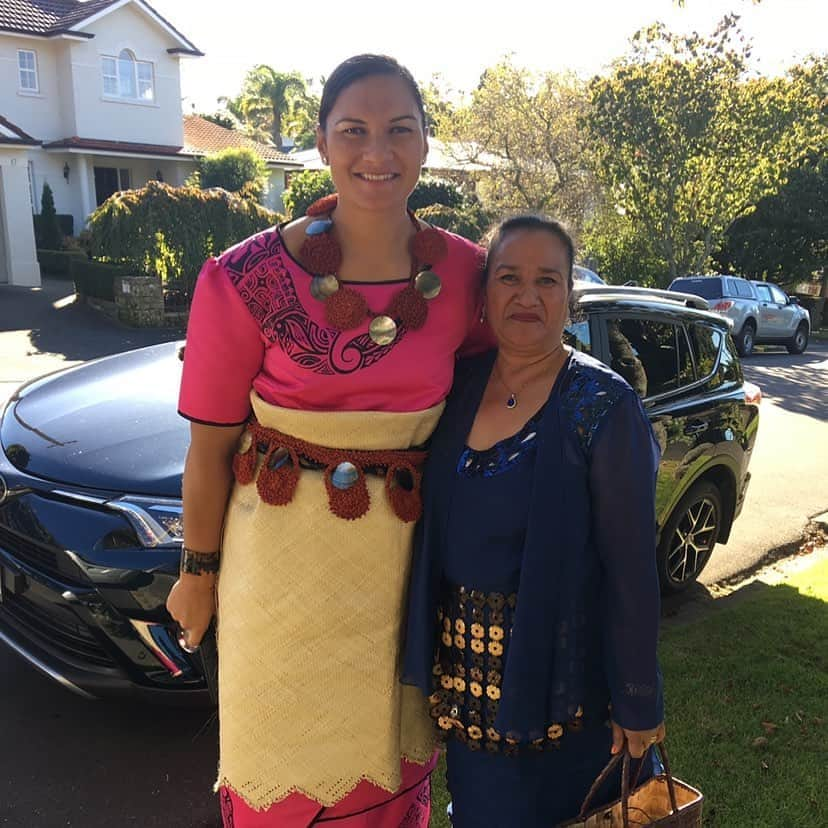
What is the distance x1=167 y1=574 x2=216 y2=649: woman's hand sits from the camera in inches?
71.6

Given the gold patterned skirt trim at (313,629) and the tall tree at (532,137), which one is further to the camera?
the tall tree at (532,137)

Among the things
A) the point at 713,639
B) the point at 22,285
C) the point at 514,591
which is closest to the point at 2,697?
the point at 514,591

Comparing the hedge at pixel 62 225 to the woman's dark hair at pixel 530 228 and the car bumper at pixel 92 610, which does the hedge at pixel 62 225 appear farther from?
the woman's dark hair at pixel 530 228

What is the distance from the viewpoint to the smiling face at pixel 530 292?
1.71 metres

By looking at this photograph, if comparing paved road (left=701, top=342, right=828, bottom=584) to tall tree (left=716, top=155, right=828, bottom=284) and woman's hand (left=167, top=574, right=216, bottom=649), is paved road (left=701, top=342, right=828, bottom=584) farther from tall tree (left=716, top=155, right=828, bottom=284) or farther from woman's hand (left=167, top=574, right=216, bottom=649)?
tall tree (left=716, top=155, right=828, bottom=284)

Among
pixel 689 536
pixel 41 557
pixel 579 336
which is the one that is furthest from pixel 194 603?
pixel 689 536

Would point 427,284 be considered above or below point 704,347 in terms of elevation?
above

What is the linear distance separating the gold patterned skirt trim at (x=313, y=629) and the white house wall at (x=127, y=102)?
23.2 metres

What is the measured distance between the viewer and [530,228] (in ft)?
5.73

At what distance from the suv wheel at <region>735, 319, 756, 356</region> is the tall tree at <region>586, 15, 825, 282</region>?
4698mm

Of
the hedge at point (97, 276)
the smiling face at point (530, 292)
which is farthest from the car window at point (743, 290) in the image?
the smiling face at point (530, 292)

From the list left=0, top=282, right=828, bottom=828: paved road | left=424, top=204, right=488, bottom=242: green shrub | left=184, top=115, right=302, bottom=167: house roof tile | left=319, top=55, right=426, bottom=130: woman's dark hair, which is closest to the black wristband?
left=319, top=55, right=426, bottom=130: woman's dark hair

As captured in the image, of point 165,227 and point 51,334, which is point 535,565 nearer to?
point 51,334

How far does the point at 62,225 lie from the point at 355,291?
2300 cm
